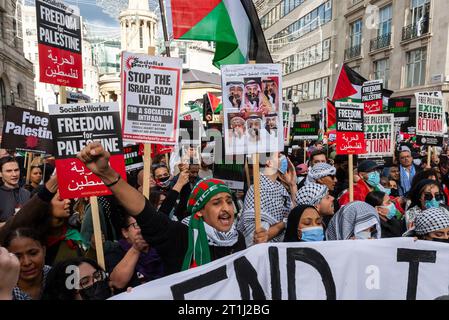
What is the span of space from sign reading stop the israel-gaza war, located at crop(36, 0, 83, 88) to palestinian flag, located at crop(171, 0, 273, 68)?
1063 millimetres

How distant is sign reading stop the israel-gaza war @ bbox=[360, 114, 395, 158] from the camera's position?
19.1 feet

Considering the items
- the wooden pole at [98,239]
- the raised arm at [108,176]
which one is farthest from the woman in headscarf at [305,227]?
the wooden pole at [98,239]

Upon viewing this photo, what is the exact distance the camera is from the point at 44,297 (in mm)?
1986

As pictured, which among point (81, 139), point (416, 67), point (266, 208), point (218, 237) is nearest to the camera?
point (218, 237)

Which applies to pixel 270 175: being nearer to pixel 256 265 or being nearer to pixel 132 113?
pixel 132 113

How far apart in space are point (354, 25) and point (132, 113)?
98.0 feet

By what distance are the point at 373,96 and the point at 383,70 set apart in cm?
2033

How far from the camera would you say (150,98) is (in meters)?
3.09

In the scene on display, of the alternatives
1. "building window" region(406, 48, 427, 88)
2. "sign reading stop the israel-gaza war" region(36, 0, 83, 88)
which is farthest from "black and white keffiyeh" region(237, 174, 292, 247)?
"building window" region(406, 48, 427, 88)

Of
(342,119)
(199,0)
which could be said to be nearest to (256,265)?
(199,0)

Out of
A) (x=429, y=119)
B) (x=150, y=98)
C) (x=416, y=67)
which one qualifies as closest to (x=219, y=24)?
(x=150, y=98)

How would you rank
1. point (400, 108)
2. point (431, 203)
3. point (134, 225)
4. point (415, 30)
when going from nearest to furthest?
point (134, 225) < point (431, 203) < point (400, 108) < point (415, 30)

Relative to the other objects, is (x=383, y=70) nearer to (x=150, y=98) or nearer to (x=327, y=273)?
(x=150, y=98)

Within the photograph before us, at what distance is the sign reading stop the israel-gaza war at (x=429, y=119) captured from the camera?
672 cm
